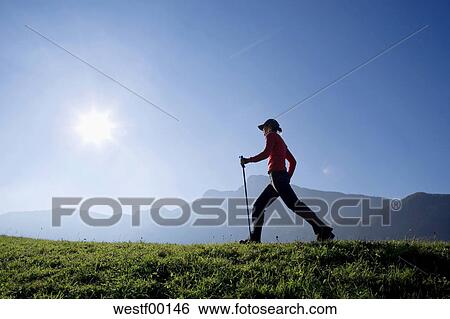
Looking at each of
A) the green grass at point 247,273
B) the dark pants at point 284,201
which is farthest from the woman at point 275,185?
the green grass at point 247,273

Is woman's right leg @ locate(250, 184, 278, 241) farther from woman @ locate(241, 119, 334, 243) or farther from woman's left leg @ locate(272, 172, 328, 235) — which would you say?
woman's left leg @ locate(272, 172, 328, 235)

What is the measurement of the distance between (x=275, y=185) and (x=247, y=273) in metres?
3.69

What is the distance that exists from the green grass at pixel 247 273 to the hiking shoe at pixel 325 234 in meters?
0.76

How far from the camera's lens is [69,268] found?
789 centimetres

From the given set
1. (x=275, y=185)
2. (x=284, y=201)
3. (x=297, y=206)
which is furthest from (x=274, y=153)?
(x=297, y=206)

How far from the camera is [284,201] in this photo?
9812mm

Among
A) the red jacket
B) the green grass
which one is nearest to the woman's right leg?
the red jacket

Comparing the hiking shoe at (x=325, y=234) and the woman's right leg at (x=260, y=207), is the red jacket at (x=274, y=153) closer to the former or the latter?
the woman's right leg at (x=260, y=207)

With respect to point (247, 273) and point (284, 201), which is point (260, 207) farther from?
point (247, 273)

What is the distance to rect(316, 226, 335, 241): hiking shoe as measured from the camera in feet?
30.7

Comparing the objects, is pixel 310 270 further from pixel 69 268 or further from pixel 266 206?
pixel 69 268
